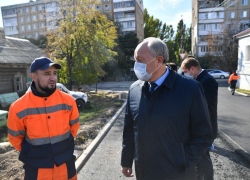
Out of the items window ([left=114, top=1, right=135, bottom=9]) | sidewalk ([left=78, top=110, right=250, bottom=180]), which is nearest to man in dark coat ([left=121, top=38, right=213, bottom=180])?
sidewalk ([left=78, top=110, right=250, bottom=180])

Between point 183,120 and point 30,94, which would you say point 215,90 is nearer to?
point 183,120

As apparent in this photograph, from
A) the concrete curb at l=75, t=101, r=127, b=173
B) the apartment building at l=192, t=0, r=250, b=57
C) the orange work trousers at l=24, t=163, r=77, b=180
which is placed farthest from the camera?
the apartment building at l=192, t=0, r=250, b=57

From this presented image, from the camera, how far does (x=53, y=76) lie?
2588 millimetres

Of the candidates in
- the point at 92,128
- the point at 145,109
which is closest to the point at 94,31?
the point at 92,128

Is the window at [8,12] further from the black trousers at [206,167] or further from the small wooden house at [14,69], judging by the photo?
the black trousers at [206,167]

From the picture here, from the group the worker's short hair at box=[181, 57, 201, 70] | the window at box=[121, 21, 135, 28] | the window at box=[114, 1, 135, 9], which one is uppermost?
the window at box=[114, 1, 135, 9]

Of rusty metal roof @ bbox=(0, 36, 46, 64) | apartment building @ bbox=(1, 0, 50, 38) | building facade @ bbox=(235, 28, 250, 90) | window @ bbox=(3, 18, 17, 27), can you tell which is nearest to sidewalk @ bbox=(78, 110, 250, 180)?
rusty metal roof @ bbox=(0, 36, 46, 64)

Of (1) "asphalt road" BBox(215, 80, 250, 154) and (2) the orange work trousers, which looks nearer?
(2) the orange work trousers

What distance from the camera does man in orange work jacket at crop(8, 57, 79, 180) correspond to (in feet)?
7.71

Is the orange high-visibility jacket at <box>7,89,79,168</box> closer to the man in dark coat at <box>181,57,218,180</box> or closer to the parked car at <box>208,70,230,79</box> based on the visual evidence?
the man in dark coat at <box>181,57,218,180</box>

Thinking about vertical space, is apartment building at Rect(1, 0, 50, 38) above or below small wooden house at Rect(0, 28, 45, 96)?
above

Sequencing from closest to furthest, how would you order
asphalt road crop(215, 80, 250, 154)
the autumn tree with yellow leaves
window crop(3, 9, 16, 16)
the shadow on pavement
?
the shadow on pavement, asphalt road crop(215, 80, 250, 154), the autumn tree with yellow leaves, window crop(3, 9, 16, 16)

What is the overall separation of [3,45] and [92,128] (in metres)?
12.9

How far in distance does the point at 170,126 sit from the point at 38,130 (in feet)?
5.46
